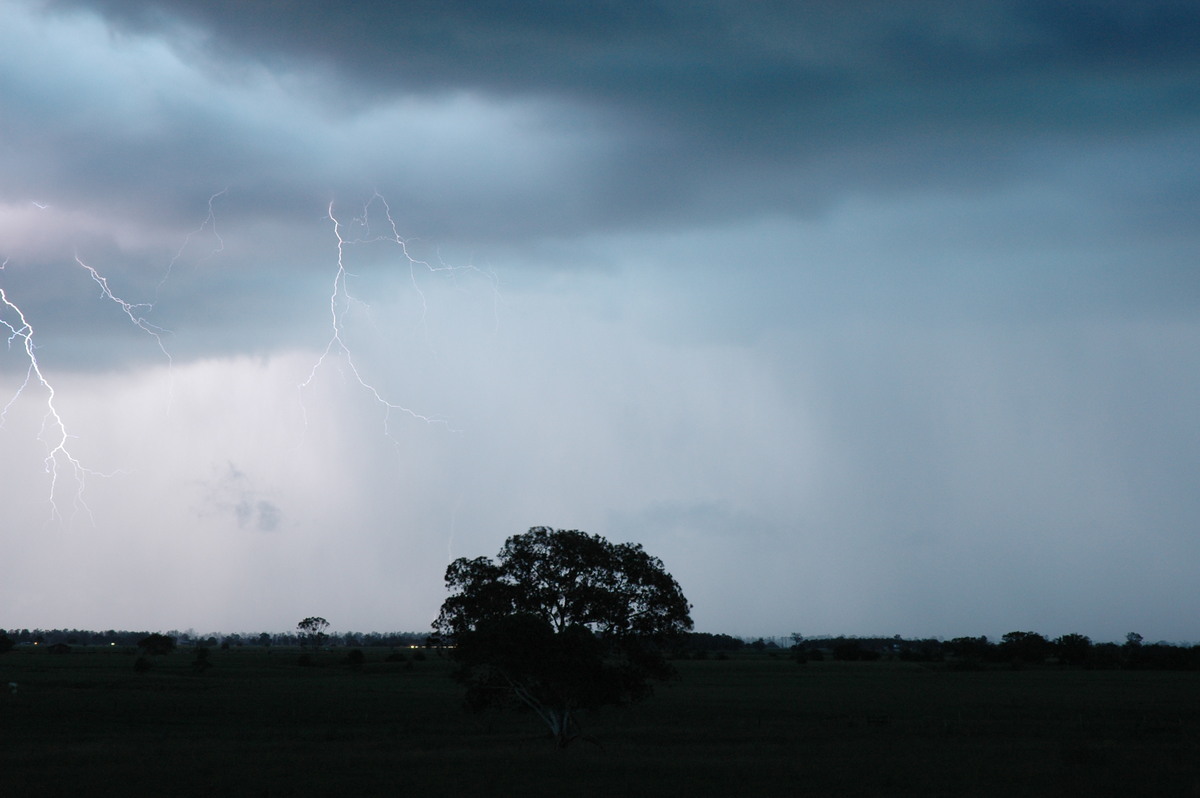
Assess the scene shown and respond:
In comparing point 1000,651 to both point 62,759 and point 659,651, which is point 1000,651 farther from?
point 62,759

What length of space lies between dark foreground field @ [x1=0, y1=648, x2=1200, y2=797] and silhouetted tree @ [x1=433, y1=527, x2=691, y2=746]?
7.56ft

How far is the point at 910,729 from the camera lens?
161 ft

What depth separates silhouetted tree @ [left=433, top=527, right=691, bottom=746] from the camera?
39.5m

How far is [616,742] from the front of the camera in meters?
43.2

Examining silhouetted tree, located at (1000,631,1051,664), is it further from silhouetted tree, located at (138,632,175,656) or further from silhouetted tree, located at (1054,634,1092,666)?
silhouetted tree, located at (138,632,175,656)

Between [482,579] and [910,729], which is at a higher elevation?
[482,579]

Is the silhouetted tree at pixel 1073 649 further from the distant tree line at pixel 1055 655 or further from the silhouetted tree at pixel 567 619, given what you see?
the silhouetted tree at pixel 567 619

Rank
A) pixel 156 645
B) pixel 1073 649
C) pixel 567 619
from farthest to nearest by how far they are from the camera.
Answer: pixel 156 645, pixel 1073 649, pixel 567 619

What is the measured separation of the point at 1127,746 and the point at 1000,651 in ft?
415

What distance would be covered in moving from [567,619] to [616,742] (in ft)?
21.6

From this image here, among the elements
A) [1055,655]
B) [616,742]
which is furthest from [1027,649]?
[616,742]

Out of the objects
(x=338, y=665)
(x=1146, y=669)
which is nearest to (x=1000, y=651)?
(x=1146, y=669)

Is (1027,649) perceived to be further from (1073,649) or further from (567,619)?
(567,619)

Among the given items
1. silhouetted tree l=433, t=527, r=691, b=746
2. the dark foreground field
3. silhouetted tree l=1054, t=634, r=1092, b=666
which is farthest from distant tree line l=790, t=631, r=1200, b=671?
silhouetted tree l=433, t=527, r=691, b=746
